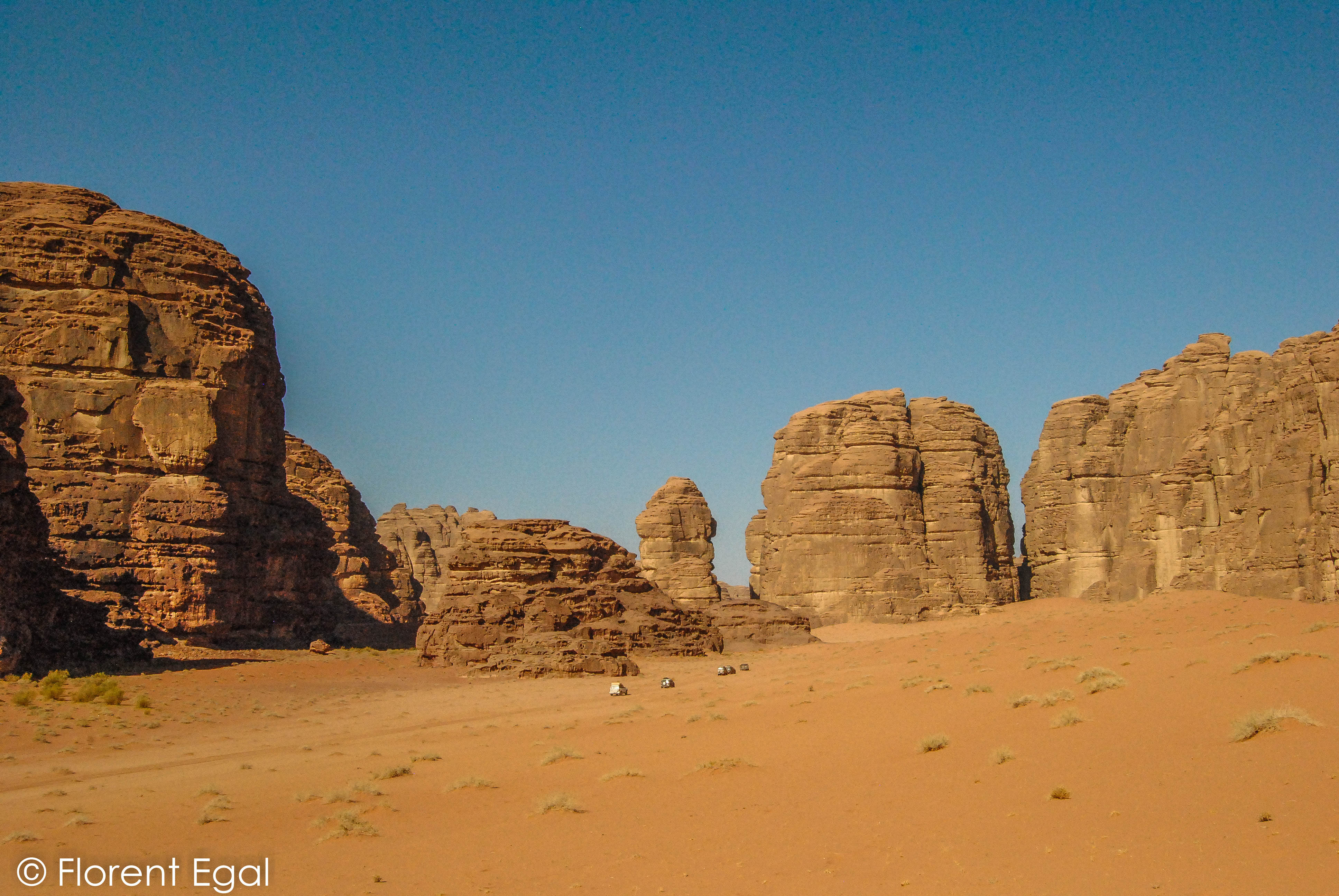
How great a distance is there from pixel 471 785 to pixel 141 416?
2843cm

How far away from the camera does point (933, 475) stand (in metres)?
64.9

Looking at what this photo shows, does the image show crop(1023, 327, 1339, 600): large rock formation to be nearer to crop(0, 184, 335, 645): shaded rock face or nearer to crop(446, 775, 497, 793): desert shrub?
crop(446, 775, 497, 793): desert shrub

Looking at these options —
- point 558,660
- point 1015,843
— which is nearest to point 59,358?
point 558,660

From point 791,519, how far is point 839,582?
4.86 meters

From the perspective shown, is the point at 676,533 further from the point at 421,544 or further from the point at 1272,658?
the point at 1272,658

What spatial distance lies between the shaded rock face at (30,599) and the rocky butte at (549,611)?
1121 cm

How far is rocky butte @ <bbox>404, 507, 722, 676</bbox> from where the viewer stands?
36188mm

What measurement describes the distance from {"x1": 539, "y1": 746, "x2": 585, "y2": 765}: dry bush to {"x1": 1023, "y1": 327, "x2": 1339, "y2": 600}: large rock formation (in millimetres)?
26045

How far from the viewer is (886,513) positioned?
60.7 m

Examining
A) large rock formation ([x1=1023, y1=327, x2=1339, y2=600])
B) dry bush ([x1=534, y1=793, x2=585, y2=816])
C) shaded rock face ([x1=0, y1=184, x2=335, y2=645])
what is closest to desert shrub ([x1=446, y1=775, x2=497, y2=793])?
dry bush ([x1=534, y1=793, x2=585, y2=816])

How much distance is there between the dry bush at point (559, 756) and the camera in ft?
53.6

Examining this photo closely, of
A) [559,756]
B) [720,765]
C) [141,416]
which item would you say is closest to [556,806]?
[720,765]

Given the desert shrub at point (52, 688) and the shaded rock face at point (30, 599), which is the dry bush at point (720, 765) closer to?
the desert shrub at point (52, 688)

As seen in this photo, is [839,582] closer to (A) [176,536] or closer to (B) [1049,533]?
(B) [1049,533]
